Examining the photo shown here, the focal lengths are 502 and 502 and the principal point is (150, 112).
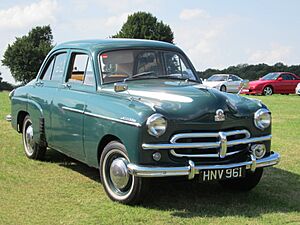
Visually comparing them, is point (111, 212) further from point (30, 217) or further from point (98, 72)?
point (98, 72)

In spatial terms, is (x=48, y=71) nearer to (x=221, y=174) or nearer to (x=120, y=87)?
(x=120, y=87)

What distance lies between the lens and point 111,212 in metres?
5.12

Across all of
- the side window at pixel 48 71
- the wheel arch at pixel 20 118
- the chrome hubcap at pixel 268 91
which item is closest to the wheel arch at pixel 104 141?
the side window at pixel 48 71

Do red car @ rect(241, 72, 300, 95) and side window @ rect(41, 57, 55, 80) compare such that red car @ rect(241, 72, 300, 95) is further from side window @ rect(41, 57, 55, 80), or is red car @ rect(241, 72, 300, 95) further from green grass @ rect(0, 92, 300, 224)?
side window @ rect(41, 57, 55, 80)

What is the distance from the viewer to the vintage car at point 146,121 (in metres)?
5.07

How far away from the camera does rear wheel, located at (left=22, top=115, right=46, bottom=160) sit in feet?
25.3

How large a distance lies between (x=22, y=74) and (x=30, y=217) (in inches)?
2247

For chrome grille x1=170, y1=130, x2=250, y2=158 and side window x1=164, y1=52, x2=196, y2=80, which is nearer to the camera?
chrome grille x1=170, y1=130, x2=250, y2=158

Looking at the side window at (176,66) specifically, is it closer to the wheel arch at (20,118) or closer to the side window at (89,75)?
the side window at (89,75)

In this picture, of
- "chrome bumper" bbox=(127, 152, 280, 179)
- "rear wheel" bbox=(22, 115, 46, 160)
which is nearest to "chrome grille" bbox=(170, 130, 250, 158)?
"chrome bumper" bbox=(127, 152, 280, 179)

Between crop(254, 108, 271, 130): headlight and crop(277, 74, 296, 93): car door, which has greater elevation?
crop(254, 108, 271, 130): headlight

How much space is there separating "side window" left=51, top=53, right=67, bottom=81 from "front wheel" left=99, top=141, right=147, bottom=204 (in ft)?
6.59

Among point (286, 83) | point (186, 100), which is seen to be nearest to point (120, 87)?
point (186, 100)

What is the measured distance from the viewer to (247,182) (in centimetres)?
602
